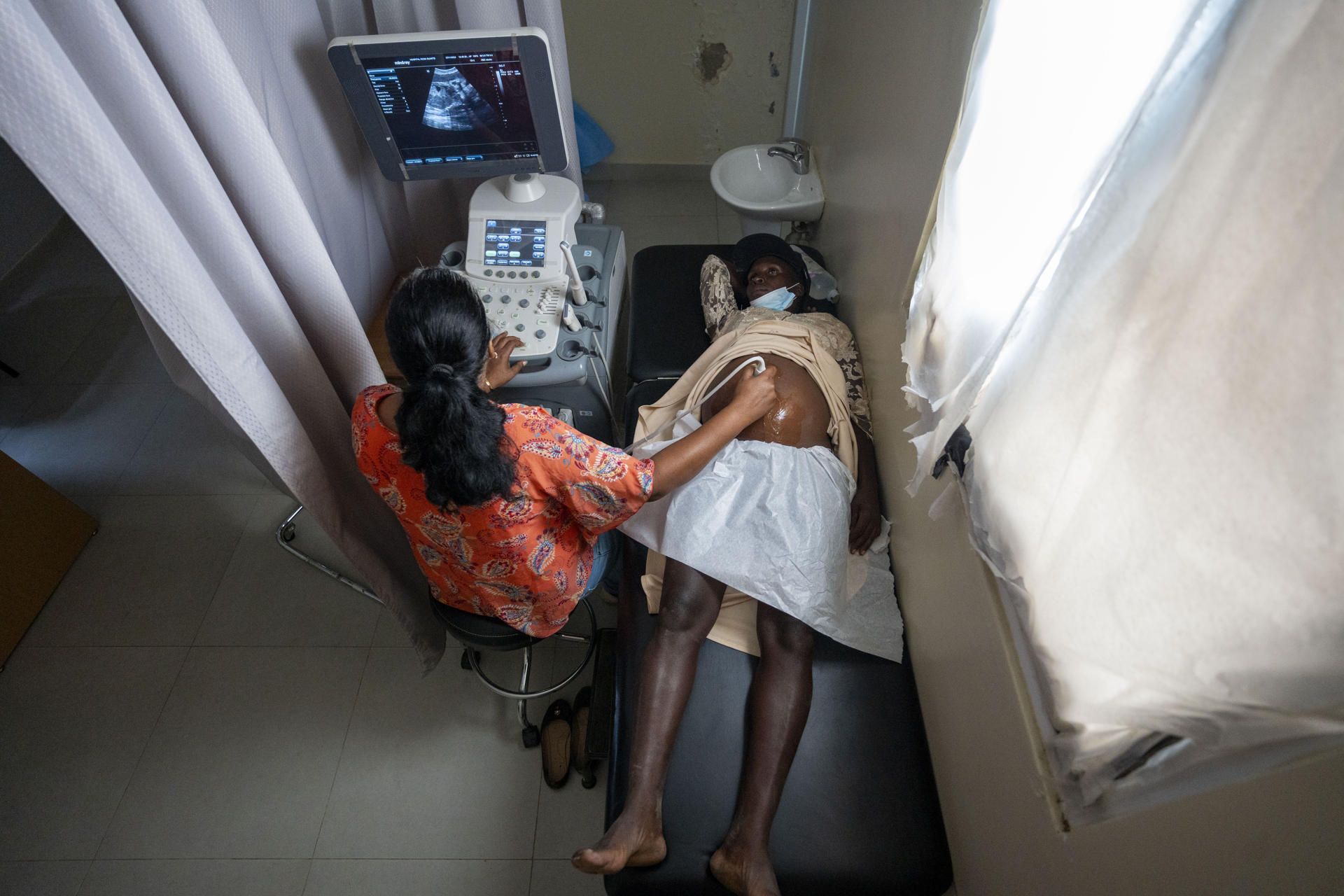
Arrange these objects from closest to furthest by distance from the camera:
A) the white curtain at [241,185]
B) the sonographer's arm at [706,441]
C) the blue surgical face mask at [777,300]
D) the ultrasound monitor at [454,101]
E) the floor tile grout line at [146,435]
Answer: the white curtain at [241,185] < the sonographer's arm at [706,441] < the ultrasound monitor at [454,101] < the blue surgical face mask at [777,300] < the floor tile grout line at [146,435]

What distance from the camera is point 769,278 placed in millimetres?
1952

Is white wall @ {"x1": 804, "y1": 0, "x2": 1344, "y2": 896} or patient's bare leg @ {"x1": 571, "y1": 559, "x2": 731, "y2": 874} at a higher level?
white wall @ {"x1": 804, "y1": 0, "x2": 1344, "y2": 896}

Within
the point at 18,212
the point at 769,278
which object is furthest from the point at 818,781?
the point at 18,212

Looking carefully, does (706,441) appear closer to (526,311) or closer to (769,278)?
(526,311)

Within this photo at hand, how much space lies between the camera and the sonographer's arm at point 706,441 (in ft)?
3.92

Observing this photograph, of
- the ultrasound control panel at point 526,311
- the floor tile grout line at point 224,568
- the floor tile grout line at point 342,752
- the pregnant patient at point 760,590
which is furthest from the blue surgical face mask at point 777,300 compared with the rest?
the floor tile grout line at point 224,568

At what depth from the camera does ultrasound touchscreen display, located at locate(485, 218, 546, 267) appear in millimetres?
1685

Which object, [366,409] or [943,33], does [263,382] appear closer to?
[366,409]

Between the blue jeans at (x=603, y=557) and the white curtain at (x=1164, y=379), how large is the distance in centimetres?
86

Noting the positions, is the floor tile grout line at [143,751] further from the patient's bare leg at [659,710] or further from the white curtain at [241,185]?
the patient's bare leg at [659,710]

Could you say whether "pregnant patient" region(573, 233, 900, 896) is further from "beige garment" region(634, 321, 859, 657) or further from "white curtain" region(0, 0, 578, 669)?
"white curtain" region(0, 0, 578, 669)

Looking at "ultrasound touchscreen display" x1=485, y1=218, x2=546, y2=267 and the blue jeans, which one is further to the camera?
"ultrasound touchscreen display" x1=485, y1=218, x2=546, y2=267

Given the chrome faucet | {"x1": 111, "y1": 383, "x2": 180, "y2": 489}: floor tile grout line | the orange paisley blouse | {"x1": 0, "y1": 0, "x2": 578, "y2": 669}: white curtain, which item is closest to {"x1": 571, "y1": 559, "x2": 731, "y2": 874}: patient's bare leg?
the orange paisley blouse

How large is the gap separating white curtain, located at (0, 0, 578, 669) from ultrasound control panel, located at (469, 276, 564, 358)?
1.07 feet
